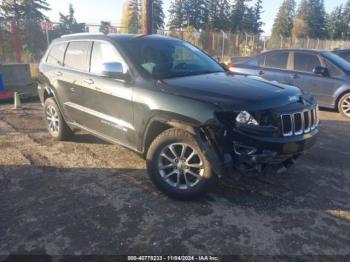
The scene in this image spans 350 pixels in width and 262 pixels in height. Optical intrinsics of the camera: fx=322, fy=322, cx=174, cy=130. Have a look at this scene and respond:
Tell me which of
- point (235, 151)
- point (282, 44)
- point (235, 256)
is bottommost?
point (235, 256)

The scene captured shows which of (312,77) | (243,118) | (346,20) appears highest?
(346,20)

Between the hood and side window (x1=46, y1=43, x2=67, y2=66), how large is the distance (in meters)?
2.52

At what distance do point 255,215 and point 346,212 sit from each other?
1047 millimetres

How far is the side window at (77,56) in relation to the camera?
4918 millimetres

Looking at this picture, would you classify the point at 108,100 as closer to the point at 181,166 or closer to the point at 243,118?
the point at 181,166

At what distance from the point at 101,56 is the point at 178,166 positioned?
2042 millimetres

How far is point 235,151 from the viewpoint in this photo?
132 inches

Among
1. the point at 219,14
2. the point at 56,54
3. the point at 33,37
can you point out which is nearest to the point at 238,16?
the point at 219,14

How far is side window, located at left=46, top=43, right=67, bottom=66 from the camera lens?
5574mm

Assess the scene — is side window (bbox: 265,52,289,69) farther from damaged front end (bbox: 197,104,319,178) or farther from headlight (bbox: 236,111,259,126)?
headlight (bbox: 236,111,259,126)

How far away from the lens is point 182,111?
355 cm

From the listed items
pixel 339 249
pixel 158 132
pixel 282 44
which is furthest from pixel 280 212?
pixel 282 44

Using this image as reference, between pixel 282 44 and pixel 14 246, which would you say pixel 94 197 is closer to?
pixel 14 246

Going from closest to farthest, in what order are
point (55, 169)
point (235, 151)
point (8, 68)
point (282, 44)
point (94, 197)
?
point (235, 151) → point (94, 197) → point (55, 169) → point (8, 68) → point (282, 44)
